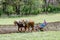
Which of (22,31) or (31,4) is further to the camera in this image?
(31,4)

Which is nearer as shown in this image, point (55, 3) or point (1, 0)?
point (1, 0)

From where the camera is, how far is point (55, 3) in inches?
1582

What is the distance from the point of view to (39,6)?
33.5 m

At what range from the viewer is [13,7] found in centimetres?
3206

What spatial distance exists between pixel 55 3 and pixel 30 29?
24.6 m

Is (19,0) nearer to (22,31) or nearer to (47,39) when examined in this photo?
(22,31)

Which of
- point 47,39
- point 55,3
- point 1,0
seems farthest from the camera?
point 55,3

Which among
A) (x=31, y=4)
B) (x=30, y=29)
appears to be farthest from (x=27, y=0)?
(x=30, y=29)

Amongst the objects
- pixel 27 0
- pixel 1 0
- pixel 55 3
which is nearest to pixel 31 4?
pixel 27 0

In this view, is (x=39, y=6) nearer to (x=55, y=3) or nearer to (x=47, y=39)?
(x=55, y=3)

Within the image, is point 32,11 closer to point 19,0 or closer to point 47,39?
point 19,0

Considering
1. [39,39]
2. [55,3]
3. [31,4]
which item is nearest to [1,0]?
[31,4]

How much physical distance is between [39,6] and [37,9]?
139cm

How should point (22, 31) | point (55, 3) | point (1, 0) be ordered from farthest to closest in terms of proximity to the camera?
point (55, 3), point (1, 0), point (22, 31)
